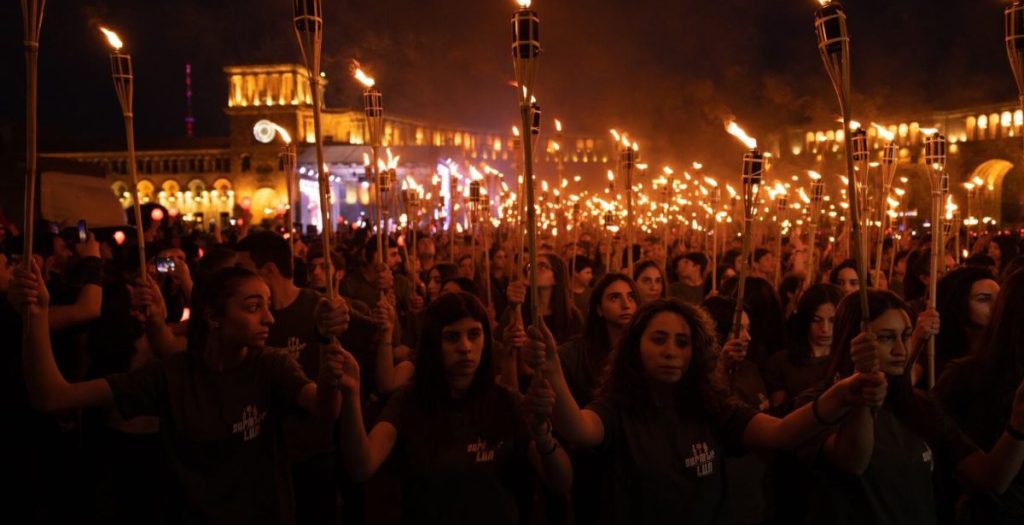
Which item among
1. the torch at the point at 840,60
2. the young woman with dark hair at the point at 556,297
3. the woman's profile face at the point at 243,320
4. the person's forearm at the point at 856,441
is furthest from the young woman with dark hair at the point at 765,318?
the woman's profile face at the point at 243,320

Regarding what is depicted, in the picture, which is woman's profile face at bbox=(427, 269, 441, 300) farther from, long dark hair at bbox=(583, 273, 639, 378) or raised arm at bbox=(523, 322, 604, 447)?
raised arm at bbox=(523, 322, 604, 447)

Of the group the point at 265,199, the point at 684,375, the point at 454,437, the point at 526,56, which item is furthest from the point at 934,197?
the point at 265,199

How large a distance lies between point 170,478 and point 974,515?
3.40 metres

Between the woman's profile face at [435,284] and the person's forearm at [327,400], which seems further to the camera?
the woman's profile face at [435,284]

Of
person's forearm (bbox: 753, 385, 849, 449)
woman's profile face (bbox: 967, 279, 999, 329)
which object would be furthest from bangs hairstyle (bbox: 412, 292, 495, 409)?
woman's profile face (bbox: 967, 279, 999, 329)

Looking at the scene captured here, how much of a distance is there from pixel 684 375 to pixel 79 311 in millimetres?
3677

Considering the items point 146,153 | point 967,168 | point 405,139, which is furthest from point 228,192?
point 967,168

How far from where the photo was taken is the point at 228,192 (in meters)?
84.2

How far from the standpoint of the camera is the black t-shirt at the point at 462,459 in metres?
3.24

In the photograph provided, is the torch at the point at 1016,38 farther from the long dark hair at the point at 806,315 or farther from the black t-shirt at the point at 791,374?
the black t-shirt at the point at 791,374

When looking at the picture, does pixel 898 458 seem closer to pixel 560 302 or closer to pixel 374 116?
pixel 374 116

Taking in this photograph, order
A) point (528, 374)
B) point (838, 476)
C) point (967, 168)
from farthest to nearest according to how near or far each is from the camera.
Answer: point (967, 168)
point (528, 374)
point (838, 476)

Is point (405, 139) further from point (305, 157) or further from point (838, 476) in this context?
point (838, 476)

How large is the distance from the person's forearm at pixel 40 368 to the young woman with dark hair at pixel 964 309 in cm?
456
